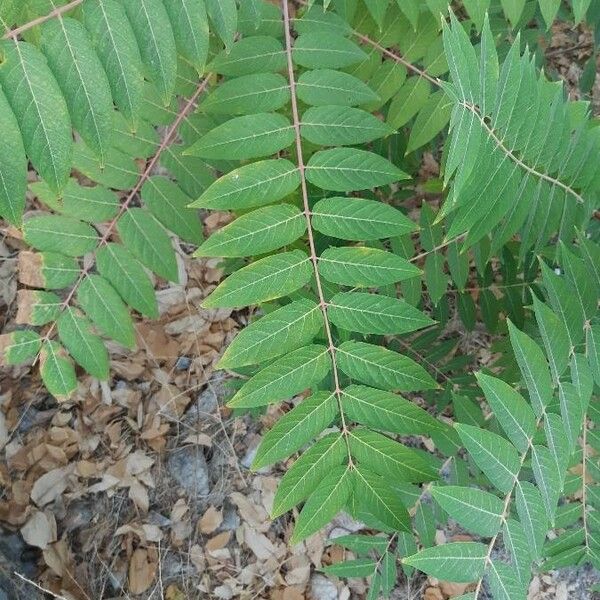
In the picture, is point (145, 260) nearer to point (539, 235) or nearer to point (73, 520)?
point (539, 235)

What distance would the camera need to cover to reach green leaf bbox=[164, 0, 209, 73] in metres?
1.16

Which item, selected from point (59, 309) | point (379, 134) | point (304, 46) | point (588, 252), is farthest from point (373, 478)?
point (304, 46)

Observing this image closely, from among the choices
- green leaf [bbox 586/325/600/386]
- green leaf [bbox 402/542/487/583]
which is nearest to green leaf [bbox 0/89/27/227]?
green leaf [bbox 402/542/487/583]

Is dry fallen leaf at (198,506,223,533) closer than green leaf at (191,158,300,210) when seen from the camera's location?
No

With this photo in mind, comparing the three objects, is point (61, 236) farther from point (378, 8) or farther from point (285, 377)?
point (378, 8)

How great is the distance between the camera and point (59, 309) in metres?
1.54

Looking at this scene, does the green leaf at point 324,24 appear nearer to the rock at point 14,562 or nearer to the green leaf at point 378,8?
the green leaf at point 378,8

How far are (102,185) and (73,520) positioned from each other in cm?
136

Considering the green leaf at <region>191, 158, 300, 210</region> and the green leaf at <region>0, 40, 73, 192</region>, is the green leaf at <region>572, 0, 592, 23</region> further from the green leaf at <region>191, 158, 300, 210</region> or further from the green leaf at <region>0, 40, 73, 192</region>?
the green leaf at <region>0, 40, 73, 192</region>

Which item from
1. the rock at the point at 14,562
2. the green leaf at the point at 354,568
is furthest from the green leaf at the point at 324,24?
the rock at the point at 14,562

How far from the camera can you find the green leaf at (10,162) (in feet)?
3.35

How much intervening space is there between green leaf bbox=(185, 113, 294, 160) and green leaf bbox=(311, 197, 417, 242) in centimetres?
17

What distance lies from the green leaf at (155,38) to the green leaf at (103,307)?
1.63 feet

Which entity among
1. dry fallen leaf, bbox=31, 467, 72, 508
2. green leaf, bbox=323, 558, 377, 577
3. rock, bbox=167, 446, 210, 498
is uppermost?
dry fallen leaf, bbox=31, 467, 72, 508
